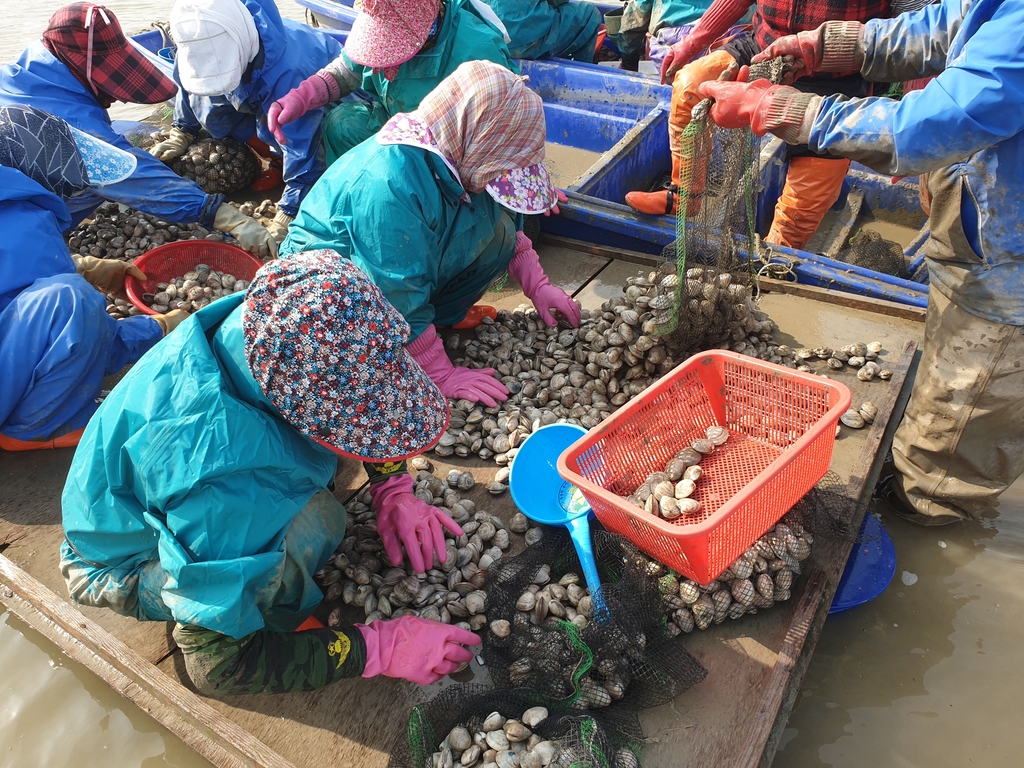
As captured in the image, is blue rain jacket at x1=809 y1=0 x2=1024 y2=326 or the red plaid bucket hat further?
the red plaid bucket hat

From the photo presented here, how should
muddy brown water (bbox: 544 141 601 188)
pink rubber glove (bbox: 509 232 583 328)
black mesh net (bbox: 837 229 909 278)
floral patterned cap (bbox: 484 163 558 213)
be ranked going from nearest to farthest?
1. floral patterned cap (bbox: 484 163 558 213)
2. pink rubber glove (bbox: 509 232 583 328)
3. black mesh net (bbox: 837 229 909 278)
4. muddy brown water (bbox: 544 141 601 188)

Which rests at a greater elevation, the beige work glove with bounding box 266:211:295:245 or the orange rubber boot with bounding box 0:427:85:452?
the beige work glove with bounding box 266:211:295:245

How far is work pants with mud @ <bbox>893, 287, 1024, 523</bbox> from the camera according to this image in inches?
86.4

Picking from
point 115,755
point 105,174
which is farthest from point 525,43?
point 115,755

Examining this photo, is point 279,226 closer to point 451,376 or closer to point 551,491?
point 451,376

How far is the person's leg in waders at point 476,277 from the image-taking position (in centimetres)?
310

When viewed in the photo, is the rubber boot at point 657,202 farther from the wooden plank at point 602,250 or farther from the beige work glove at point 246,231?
the beige work glove at point 246,231

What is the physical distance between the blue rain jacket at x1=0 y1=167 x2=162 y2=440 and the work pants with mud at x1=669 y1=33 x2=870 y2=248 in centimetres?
269

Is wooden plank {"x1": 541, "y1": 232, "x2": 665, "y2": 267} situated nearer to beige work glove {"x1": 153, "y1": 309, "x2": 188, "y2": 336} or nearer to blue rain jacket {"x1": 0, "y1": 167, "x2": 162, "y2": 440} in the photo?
beige work glove {"x1": 153, "y1": 309, "x2": 188, "y2": 336}

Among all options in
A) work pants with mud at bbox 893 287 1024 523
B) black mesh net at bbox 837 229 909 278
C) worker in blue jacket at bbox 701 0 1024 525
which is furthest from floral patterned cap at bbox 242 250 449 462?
black mesh net at bbox 837 229 909 278

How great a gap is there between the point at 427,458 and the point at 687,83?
226 centimetres

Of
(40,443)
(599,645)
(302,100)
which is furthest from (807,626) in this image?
(302,100)

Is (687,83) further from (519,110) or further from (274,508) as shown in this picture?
(274,508)

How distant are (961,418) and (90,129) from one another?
15.1 ft
